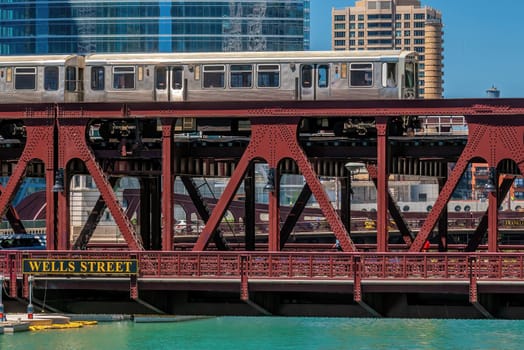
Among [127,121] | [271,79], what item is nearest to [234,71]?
[271,79]

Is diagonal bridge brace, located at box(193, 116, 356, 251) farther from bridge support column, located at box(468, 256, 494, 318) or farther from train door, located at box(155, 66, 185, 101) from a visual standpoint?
bridge support column, located at box(468, 256, 494, 318)

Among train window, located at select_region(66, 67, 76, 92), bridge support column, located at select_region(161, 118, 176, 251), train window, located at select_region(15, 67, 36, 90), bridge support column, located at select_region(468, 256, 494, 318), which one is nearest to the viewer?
bridge support column, located at select_region(468, 256, 494, 318)

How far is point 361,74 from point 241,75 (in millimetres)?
4175

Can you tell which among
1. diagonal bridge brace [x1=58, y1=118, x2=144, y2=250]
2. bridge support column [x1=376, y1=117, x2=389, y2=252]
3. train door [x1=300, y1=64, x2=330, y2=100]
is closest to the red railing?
bridge support column [x1=376, y1=117, x2=389, y2=252]

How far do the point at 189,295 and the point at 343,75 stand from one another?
9.21m

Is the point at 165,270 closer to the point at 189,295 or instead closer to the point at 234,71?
the point at 189,295

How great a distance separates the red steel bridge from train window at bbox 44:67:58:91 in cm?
209

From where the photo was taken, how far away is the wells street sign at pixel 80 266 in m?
55.2

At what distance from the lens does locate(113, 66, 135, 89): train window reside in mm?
60094

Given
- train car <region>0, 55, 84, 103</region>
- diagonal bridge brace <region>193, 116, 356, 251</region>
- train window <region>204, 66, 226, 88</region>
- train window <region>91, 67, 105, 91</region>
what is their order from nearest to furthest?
diagonal bridge brace <region>193, 116, 356, 251</region>, train window <region>204, 66, 226, 88</region>, train window <region>91, 67, 105, 91</region>, train car <region>0, 55, 84, 103</region>

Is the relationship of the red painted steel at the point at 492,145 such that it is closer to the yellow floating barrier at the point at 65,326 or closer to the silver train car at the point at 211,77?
the silver train car at the point at 211,77

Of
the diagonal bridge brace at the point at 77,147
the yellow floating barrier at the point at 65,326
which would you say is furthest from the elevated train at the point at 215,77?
the yellow floating barrier at the point at 65,326

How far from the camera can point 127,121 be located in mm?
63656

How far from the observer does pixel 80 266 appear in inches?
2192
